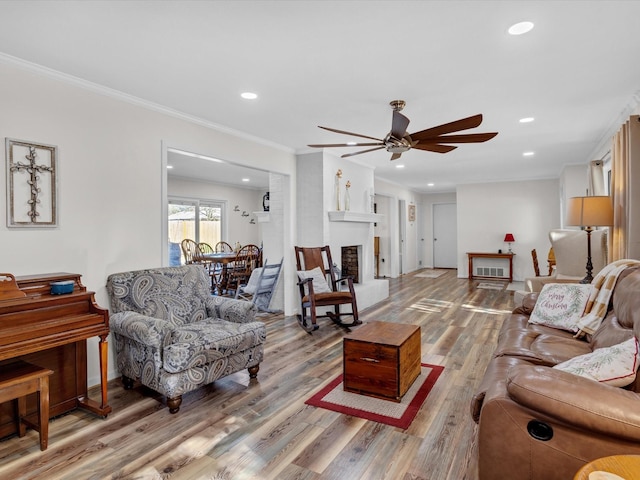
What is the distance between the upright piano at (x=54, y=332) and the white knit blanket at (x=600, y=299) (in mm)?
3246

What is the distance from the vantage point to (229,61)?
8.50 ft

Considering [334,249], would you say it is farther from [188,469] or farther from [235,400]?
[188,469]

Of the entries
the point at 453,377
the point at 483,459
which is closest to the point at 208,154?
the point at 453,377

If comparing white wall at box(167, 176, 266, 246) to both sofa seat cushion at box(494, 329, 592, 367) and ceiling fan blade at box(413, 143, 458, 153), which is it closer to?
ceiling fan blade at box(413, 143, 458, 153)

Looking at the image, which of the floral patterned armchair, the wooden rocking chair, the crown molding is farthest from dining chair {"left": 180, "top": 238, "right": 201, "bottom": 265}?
the floral patterned armchair

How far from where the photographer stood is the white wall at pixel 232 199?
8.19m

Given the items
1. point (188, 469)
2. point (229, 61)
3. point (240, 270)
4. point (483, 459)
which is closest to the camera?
point (483, 459)

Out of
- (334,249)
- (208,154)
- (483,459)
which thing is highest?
(208,154)

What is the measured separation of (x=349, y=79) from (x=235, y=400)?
2571 mm

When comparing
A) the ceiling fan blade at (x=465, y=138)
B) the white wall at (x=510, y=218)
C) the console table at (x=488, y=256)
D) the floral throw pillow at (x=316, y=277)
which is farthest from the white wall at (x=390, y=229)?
the ceiling fan blade at (x=465, y=138)

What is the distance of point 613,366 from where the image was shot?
Result: 4.97ft

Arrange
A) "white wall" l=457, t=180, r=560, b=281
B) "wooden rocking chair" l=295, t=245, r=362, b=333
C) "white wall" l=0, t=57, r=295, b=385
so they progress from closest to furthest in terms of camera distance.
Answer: "white wall" l=0, t=57, r=295, b=385 < "wooden rocking chair" l=295, t=245, r=362, b=333 < "white wall" l=457, t=180, r=560, b=281

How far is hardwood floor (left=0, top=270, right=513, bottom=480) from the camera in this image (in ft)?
6.25

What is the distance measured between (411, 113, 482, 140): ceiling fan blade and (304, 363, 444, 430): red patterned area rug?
1.98 m
